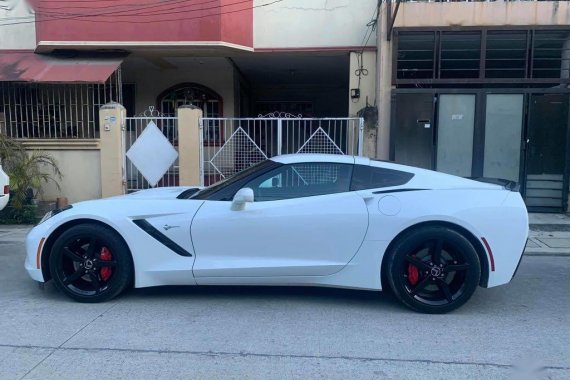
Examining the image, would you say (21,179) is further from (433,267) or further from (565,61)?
(565,61)

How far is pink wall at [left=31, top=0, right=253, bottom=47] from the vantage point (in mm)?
10383

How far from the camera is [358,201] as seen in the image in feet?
15.3

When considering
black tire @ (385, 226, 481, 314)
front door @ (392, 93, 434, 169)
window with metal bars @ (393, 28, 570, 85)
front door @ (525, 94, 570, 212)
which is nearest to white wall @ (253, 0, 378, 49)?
window with metal bars @ (393, 28, 570, 85)

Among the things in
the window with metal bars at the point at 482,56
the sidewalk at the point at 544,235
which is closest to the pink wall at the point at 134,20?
the window with metal bars at the point at 482,56

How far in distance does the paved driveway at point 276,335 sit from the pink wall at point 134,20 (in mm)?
6629

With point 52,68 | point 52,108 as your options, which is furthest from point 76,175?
point 52,108

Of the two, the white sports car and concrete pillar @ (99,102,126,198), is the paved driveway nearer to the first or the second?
the white sports car

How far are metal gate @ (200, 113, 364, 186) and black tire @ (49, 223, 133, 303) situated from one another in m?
5.32

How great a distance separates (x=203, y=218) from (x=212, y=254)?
1.15 ft

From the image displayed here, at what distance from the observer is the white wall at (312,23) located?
10938mm

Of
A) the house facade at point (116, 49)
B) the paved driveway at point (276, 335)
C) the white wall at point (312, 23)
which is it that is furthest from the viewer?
the white wall at point (312, 23)

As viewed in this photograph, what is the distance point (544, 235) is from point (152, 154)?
714 centimetres

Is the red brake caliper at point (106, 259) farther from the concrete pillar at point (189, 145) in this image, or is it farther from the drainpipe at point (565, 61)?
the drainpipe at point (565, 61)

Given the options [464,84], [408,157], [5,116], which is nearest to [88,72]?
[5,116]
